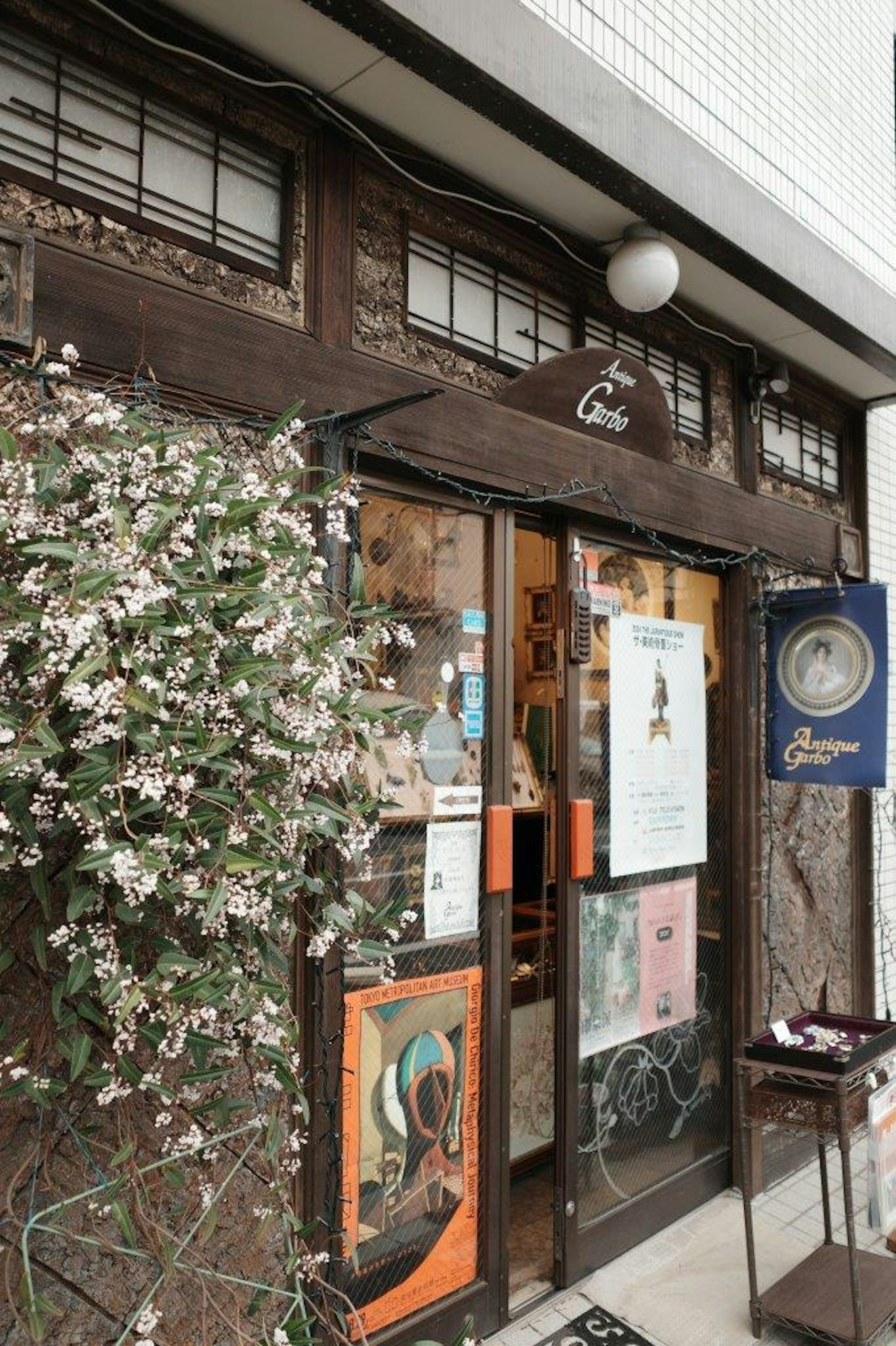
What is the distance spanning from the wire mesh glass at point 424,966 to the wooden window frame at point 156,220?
77 centimetres

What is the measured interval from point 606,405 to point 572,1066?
2544 mm

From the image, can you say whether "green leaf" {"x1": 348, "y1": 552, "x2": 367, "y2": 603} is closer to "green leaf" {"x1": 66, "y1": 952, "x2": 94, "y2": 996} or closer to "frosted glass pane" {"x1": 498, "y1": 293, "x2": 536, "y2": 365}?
"green leaf" {"x1": 66, "y1": 952, "x2": 94, "y2": 996}

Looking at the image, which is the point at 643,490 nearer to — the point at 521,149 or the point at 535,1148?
the point at 521,149

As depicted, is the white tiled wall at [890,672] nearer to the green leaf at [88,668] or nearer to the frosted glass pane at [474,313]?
the frosted glass pane at [474,313]

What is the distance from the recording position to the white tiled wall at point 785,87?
3.96 m

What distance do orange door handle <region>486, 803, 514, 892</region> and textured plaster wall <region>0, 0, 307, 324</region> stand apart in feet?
5.69

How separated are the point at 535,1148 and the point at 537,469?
2.99 m

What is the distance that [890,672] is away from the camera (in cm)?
566

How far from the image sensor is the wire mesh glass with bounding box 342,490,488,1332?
10.2 feet

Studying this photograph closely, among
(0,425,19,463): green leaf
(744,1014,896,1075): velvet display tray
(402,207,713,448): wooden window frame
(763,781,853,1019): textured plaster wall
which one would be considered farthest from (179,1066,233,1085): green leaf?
(763,781,853,1019): textured plaster wall

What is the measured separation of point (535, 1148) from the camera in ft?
14.7

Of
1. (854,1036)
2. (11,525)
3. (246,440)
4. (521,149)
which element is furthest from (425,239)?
(854,1036)

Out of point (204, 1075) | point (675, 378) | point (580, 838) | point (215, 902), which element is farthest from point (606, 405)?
point (204, 1075)

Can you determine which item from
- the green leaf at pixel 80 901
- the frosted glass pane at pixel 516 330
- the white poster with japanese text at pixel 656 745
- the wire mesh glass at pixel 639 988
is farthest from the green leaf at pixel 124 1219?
the frosted glass pane at pixel 516 330
